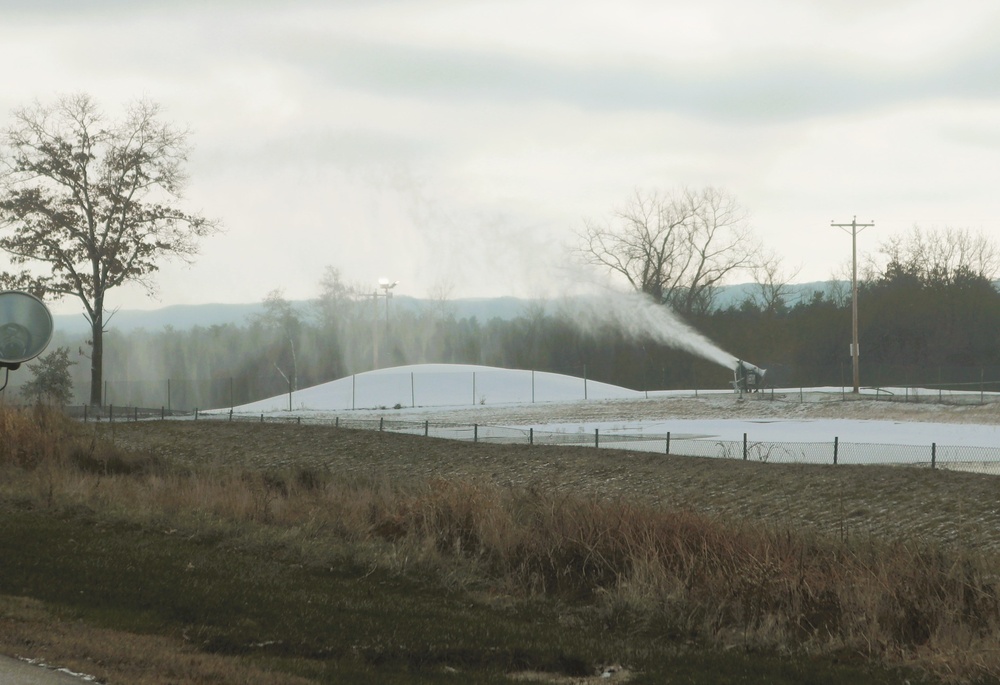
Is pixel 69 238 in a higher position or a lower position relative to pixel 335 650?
higher

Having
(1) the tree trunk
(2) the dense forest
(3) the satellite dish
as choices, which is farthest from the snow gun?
(3) the satellite dish

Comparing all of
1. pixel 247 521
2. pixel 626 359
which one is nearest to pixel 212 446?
pixel 247 521

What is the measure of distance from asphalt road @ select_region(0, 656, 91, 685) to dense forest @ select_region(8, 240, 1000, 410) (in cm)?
7245

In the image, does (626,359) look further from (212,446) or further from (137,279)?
(212,446)

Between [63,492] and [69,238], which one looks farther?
[69,238]

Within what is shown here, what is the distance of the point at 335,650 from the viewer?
28.0 ft

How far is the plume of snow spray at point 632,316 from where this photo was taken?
75812 millimetres

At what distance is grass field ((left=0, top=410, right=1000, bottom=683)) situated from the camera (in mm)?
8383

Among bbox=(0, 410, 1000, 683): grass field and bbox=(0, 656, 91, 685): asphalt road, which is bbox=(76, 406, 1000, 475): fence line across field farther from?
bbox=(0, 656, 91, 685): asphalt road

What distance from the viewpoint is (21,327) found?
16.3 metres

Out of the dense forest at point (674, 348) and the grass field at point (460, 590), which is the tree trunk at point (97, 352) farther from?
the grass field at point (460, 590)

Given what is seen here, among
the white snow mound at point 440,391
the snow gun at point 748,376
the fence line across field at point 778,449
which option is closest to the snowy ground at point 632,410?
the white snow mound at point 440,391

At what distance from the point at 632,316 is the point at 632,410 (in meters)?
32.2

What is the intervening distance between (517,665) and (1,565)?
5696 mm
